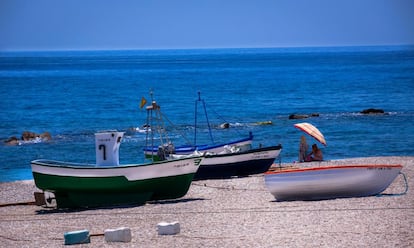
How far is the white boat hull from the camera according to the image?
71.4 feet

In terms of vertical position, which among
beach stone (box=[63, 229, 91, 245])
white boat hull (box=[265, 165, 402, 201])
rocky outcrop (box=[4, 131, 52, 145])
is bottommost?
rocky outcrop (box=[4, 131, 52, 145])

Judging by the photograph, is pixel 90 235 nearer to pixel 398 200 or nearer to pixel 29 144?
pixel 398 200

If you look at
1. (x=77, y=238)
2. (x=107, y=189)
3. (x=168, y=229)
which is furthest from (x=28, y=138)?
(x=77, y=238)

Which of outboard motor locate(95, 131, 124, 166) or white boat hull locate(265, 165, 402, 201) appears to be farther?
outboard motor locate(95, 131, 124, 166)

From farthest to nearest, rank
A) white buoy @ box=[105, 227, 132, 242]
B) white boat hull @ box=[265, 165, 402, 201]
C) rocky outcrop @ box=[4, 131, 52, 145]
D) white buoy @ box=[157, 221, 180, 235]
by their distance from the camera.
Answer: rocky outcrop @ box=[4, 131, 52, 145], white boat hull @ box=[265, 165, 402, 201], white buoy @ box=[157, 221, 180, 235], white buoy @ box=[105, 227, 132, 242]

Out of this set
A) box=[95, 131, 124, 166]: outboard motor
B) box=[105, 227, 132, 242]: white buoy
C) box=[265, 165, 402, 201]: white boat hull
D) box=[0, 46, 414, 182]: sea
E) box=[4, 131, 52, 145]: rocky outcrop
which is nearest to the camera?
box=[105, 227, 132, 242]: white buoy

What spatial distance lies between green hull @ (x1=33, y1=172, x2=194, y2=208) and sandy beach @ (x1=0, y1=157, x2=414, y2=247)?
0.36 meters

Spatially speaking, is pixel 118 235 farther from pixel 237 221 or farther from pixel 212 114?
pixel 212 114

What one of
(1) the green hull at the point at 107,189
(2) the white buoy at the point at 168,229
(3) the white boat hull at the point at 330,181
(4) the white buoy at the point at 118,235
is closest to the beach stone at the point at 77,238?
(4) the white buoy at the point at 118,235

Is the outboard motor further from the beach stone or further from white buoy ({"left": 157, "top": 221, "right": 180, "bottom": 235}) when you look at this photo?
the beach stone

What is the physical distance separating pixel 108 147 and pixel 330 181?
5.97 meters

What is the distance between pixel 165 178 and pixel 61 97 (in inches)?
2703

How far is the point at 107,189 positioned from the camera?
2284 centimetres

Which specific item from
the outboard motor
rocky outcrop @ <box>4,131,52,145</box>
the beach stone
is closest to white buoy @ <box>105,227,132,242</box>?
the beach stone
